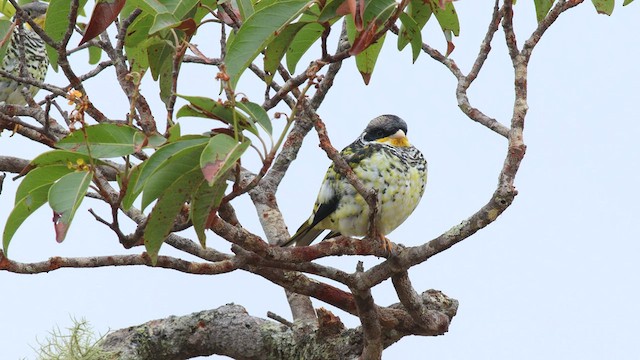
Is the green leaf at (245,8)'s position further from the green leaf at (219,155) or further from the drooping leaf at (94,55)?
the drooping leaf at (94,55)

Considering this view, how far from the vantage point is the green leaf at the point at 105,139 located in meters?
2.04

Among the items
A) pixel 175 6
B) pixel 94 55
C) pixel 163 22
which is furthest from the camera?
pixel 94 55

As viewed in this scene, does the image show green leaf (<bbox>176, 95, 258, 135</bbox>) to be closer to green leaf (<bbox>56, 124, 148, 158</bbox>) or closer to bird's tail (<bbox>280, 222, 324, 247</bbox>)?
green leaf (<bbox>56, 124, 148, 158</bbox>)

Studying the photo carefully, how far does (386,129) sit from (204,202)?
1993 millimetres

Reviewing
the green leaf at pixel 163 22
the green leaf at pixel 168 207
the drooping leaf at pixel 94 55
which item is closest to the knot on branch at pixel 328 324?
the drooping leaf at pixel 94 55

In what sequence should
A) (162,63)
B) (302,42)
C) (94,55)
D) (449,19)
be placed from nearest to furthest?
(302,42), (162,63), (449,19), (94,55)

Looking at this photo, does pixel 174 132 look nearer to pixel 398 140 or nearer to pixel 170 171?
pixel 170 171

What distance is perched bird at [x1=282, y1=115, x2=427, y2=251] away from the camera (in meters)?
3.59

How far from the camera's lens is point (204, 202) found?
7.00 ft

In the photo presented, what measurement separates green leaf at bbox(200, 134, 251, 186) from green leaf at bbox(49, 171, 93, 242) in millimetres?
259

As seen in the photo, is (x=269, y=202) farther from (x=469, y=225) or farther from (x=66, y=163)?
(x=66, y=163)

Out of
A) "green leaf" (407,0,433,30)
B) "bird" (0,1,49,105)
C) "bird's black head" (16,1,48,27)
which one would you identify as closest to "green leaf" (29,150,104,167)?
"green leaf" (407,0,433,30)

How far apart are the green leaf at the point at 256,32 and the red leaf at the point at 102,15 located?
0.92ft

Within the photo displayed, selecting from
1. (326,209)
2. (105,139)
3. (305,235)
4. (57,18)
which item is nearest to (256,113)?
(105,139)
